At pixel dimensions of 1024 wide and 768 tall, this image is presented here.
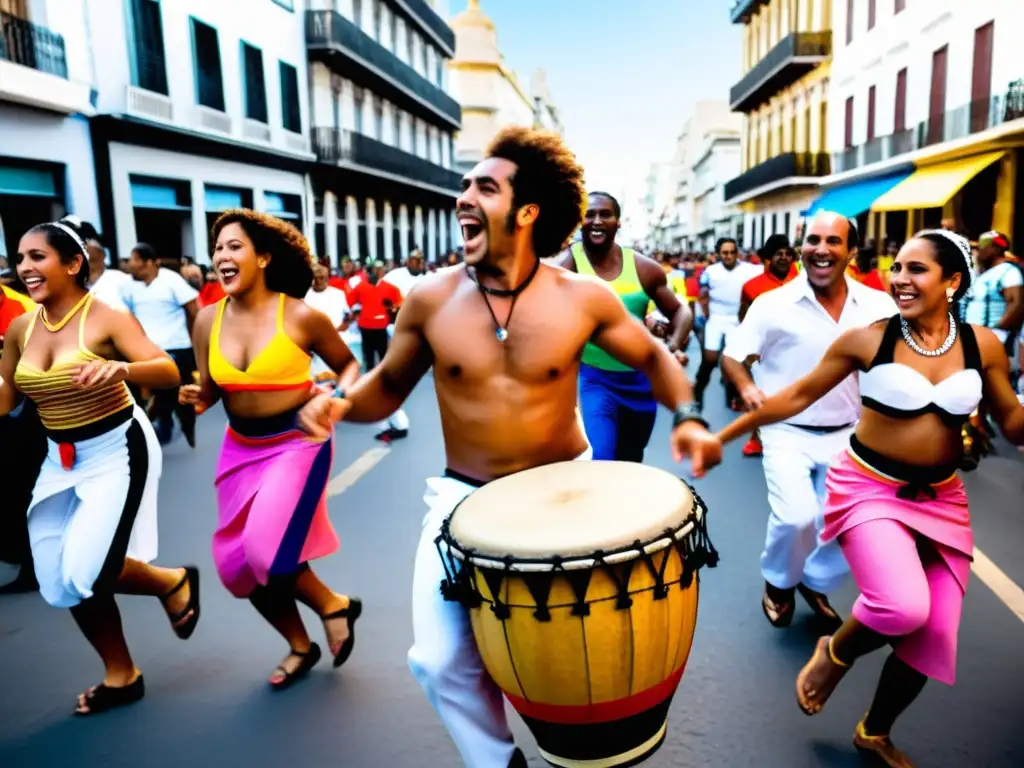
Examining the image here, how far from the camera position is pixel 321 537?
400cm

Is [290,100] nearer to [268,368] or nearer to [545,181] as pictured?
[268,368]

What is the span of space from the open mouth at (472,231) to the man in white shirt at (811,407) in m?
1.57

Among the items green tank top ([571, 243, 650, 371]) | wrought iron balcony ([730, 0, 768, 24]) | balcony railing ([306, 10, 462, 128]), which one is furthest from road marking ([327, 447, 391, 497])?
wrought iron balcony ([730, 0, 768, 24])

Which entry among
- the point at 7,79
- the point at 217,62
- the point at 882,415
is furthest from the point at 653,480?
the point at 217,62

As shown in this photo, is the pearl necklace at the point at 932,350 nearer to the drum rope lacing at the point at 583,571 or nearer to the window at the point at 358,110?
the drum rope lacing at the point at 583,571

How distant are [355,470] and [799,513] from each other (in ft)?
14.6

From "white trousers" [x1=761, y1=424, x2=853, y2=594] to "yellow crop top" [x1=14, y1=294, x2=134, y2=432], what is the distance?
2.97 meters

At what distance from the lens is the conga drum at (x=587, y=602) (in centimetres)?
218

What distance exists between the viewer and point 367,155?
30.5 meters

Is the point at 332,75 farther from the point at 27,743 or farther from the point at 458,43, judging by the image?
the point at 458,43

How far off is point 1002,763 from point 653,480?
69.3 inches

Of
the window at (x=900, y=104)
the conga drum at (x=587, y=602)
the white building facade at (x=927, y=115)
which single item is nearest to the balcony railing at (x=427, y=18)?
the white building facade at (x=927, y=115)

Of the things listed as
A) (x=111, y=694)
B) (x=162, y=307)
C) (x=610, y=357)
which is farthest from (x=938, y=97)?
(x=111, y=694)

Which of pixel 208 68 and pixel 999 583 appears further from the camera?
pixel 208 68
